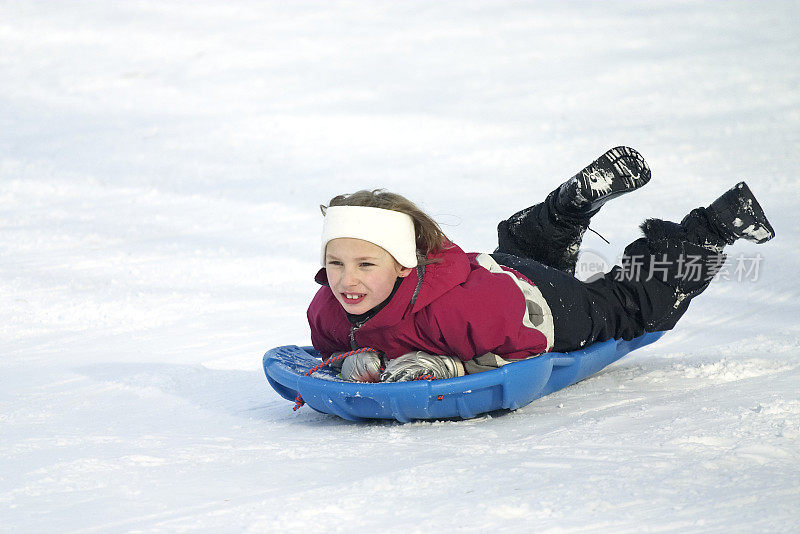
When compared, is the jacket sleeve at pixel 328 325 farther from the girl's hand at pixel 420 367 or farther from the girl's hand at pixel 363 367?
the girl's hand at pixel 420 367

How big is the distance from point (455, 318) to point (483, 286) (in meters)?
0.14

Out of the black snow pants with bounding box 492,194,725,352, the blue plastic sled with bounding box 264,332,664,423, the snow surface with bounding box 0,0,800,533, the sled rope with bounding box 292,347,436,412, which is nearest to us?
the snow surface with bounding box 0,0,800,533

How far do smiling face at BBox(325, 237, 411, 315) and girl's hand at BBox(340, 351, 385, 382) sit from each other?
0.12 m

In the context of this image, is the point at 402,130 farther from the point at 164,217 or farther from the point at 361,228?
the point at 361,228

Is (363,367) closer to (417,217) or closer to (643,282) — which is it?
(417,217)

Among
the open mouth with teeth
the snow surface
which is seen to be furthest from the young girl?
the snow surface

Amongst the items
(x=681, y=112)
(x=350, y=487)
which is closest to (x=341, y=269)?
(x=350, y=487)

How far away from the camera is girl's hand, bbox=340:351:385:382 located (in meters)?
2.40

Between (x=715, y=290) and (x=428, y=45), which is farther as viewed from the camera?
(x=428, y=45)

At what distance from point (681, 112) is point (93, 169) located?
4734mm

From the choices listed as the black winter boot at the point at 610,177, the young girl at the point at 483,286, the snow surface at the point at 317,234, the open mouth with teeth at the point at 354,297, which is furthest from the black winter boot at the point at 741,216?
the open mouth with teeth at the point at 354,297

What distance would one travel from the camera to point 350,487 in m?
1.74

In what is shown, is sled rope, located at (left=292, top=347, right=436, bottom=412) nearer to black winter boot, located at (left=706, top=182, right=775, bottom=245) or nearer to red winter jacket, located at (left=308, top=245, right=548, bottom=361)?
red winter jacket, located at (left=308, top=245, right=548, bottom=361)

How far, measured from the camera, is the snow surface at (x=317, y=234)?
5.61 feet
